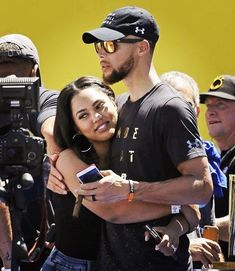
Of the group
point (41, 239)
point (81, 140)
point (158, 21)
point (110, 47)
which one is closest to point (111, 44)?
point (110, 47)

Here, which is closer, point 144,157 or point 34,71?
point 144,157

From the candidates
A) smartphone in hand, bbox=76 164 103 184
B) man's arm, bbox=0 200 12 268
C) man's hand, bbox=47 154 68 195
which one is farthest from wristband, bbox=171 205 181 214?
man's arm, bbox=0 200 12 268

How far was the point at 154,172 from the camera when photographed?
8.79ft

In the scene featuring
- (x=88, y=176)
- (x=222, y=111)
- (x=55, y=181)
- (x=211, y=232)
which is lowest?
(x=211, y=232)

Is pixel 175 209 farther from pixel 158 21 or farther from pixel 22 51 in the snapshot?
pixel 158 21

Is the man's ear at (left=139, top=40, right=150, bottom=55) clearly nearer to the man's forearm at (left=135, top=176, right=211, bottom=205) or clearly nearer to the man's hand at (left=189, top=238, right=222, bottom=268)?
the man's forearm at (left=135, top=176, right=211, bottom=205)

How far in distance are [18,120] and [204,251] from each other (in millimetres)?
946

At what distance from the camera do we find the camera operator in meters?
3.15

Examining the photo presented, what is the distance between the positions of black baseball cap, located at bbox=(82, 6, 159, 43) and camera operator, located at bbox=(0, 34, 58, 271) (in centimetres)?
43

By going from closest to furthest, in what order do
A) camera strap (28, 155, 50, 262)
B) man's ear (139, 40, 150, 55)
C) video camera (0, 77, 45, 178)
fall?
video camera (0, 77, 45, 178), man's ear (139, 40, 150, 55), camera strap (28, 155, 50, 262)

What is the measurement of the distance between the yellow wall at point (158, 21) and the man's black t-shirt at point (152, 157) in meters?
2.75

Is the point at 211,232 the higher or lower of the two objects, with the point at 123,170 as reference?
lower

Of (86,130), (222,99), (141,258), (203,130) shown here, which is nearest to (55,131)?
(86,130)

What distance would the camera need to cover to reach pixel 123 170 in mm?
2729
